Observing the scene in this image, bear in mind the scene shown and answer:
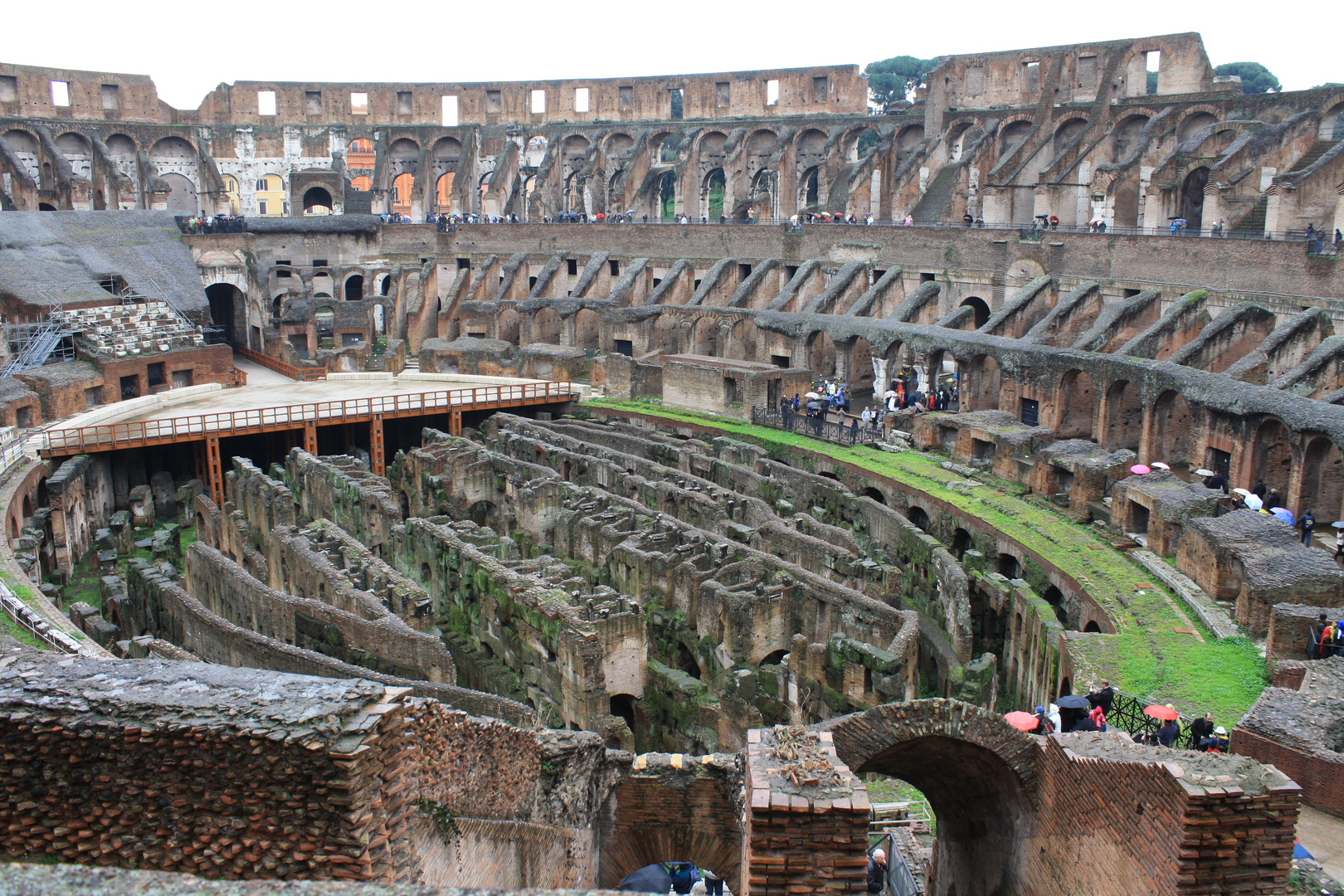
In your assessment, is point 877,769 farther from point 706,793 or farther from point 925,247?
point 925,247

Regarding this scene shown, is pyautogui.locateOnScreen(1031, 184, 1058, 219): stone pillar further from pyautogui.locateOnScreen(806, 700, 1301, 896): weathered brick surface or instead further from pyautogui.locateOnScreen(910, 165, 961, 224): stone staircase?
pyautogui.locateOnScreen(806, 700, 1301, 896): weathered brick surface

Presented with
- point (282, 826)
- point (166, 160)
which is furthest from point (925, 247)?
point (166, 160)

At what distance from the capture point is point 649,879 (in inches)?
556

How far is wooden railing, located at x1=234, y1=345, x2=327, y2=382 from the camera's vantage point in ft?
136

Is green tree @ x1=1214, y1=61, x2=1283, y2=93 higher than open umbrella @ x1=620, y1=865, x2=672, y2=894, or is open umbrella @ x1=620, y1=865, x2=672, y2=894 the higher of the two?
green tree @ x1=1214, y1=61, x2=1283, y2=93

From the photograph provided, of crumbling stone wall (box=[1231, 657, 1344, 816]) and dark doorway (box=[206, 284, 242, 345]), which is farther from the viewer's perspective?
dark doorway (box=[206, 284, 242, 345])

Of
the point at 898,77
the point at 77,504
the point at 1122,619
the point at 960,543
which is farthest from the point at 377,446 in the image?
the point at 898,77

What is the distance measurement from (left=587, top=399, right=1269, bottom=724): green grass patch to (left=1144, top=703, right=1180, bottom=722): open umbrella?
1.43m

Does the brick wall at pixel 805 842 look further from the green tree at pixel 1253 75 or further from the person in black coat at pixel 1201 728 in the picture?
the green tree at pixel 1253 75

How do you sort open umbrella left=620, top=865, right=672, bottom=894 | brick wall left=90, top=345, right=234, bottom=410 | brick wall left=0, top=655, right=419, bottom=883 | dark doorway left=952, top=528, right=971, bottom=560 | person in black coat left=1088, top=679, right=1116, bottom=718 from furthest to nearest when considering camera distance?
brick wall left=90, top=345, right=234, bottom=410, dark doorway left=952, top=528, right=971, bottom=560, person in black coat left=1088, top=679, right=1116, bottom=718, open umbrella left=620, top=865, right=672, bottom=894, brick wall left=0, top=655, right=419, bottom=883

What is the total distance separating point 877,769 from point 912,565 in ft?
40.6

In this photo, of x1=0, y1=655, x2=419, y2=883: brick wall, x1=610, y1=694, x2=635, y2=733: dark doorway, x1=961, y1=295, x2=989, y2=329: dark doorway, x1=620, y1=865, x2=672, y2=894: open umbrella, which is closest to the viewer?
x1=0, y1=655, x2=419, y2=883: brick wall

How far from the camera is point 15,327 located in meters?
36.4

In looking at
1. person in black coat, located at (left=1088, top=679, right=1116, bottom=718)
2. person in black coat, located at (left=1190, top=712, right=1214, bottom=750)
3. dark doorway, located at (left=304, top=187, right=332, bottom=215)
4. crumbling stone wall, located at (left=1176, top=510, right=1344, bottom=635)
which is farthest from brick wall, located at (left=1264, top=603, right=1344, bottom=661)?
dark doorway, located at (left=304, top=187, right=332, bottom=215)
